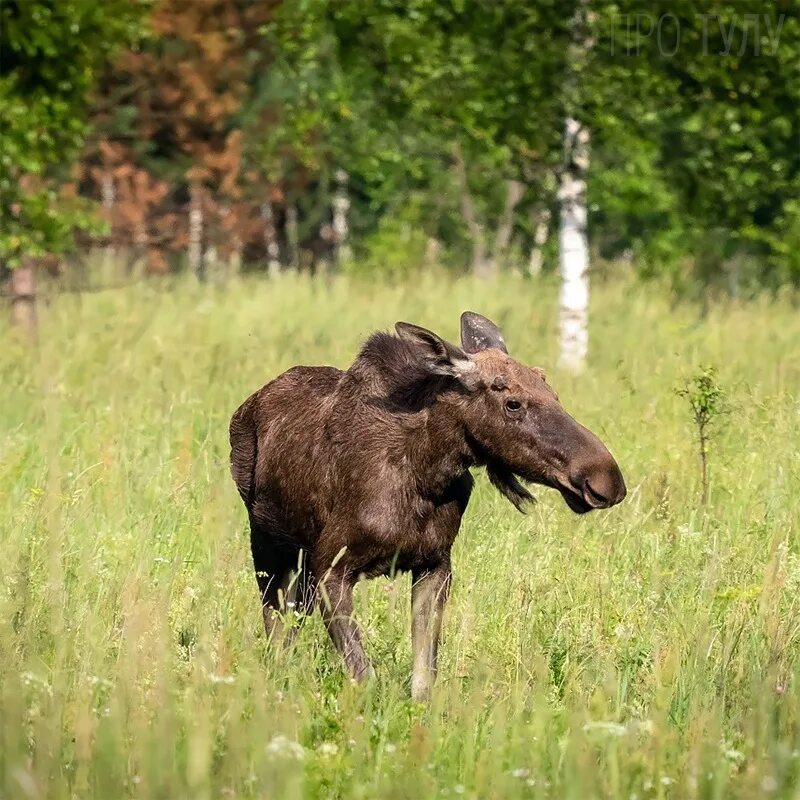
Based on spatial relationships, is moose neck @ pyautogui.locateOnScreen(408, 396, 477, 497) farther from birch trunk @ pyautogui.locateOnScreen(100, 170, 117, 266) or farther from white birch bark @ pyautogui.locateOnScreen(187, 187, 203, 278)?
white birch bark @ pyautogui.locateOnScreen(187, 187, 203, 278)

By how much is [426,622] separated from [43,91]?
9118 mm

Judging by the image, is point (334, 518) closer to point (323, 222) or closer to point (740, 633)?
point (740, 633)

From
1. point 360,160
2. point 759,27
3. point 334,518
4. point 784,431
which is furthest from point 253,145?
point 334,518

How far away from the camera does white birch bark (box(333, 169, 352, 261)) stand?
114 feet

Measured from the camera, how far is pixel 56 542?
18.4 ft

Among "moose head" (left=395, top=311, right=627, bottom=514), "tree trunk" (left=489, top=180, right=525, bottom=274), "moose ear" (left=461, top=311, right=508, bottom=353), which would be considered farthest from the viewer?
"tree trunk" (left=489, top=180, right=525, bottom=274)

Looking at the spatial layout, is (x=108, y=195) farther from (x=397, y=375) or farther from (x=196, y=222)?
(x=397, y=375)

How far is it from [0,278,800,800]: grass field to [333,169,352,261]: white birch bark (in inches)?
938

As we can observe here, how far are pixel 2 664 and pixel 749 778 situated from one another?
215 cm

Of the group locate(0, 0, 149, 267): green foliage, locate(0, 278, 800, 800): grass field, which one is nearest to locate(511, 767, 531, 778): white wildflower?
locate(0, 278, 800, 800): grass field

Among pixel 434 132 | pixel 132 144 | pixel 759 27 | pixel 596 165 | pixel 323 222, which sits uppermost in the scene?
pixel 759 27

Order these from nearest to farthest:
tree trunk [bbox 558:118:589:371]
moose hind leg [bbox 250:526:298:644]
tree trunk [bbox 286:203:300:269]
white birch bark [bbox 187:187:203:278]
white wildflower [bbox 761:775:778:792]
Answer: white wildflower [bbox 761:775:778:792] < moose hind leg [bbox 250:526:298:644] < tree trunk [bbox 558:118:589:371] < white birch bark [bbox 187:187:203:278] < tree trunk [bbox 286:203:300:269]

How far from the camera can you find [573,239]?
14305 millimetres

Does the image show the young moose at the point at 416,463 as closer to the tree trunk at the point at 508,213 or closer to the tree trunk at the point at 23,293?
the tree trunk at the point at 23,293
